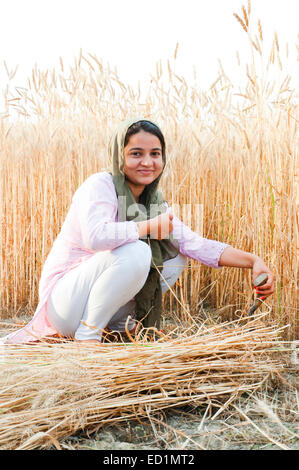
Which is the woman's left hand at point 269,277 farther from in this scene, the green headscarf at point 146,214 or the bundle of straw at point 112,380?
the green headscarf at point 146,214

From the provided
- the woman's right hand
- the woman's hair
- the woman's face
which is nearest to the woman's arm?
the woman's right hand

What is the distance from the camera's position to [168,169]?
2549 mm

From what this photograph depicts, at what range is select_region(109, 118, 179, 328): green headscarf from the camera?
6.25 ft

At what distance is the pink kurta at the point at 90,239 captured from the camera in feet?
5.81

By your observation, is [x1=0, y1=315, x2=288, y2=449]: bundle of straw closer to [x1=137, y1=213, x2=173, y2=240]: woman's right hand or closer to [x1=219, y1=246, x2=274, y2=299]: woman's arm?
[x1=219, y1=246, x2=274, y2=299]: woman's arm

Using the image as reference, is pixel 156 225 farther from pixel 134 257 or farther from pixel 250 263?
pixel 250 263

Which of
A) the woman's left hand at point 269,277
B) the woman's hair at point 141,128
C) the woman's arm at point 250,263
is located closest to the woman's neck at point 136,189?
the woman's hair at point 141,128

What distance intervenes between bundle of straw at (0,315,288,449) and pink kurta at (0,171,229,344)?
0.27 meters

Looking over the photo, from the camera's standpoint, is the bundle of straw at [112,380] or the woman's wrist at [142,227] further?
the woman's wrist at [142,227]

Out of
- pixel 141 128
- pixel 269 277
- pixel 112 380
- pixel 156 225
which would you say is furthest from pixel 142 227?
pixel 112 380

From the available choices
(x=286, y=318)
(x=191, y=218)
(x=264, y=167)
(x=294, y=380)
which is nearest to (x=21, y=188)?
(x=191, y=218)

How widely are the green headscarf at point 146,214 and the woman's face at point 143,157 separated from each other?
35mm
